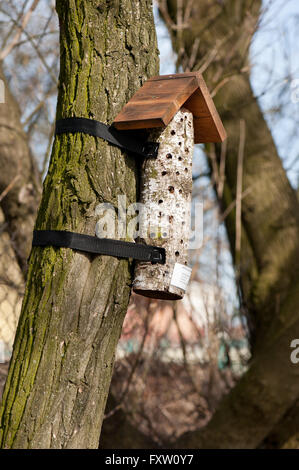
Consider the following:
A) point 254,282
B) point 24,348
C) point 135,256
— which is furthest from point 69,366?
point 254,282

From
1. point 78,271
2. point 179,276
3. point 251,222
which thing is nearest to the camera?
point 78,271

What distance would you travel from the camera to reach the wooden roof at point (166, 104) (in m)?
2.01

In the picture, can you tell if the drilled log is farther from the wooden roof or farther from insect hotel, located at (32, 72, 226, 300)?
the wooden roof

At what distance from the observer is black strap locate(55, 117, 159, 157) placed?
206cm

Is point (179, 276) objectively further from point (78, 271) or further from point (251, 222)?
point (251, 222)

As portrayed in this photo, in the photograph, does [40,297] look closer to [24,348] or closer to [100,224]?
[24,348]

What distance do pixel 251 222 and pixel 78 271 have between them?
3.04 metres

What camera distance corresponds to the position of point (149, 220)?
6.97ft

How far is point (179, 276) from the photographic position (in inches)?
83.0

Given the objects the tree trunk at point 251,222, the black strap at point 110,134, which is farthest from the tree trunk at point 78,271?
the tree trunk at point 251,222

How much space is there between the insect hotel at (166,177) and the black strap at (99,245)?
35mm

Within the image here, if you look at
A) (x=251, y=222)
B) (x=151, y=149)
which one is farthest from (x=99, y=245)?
(x=251, y=222)
